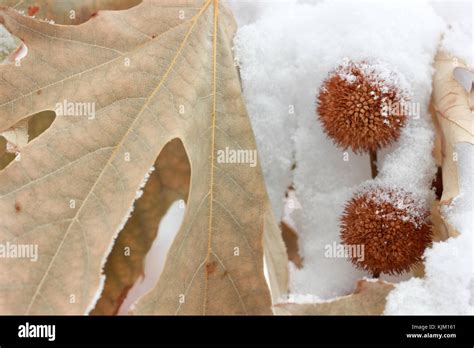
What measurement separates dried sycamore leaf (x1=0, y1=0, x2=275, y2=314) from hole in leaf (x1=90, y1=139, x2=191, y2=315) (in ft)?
0.46

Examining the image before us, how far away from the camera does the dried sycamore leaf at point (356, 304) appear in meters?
0.81

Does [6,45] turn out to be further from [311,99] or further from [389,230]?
[389,230]

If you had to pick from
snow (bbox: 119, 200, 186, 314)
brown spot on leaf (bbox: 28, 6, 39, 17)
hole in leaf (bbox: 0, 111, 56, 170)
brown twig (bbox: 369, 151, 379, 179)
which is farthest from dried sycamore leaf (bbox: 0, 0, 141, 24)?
brown twig (bbox: 369, 151, 379, 179)

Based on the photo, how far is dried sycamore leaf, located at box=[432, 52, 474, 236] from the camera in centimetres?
84

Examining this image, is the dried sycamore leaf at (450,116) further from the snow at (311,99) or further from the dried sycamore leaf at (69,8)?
the dried sycamore leaf at (69,8)

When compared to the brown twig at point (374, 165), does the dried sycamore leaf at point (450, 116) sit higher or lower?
higher

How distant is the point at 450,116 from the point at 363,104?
128 mm

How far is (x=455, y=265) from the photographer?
2.69 feet

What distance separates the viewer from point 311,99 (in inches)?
37.5

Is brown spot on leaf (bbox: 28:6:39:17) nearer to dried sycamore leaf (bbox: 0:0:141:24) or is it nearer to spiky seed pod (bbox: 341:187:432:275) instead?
dried sycamore leaf (bbox: 0:0:141:24)

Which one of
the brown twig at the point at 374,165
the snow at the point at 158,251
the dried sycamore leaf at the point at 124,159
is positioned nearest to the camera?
the dried sycamore leaf at the point at 124,159

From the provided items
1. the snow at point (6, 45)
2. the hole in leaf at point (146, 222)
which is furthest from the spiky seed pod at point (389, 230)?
the snow at point (6, 45)

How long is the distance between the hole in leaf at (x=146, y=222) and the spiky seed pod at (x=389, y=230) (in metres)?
0.30

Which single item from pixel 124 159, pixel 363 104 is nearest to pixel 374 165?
pixel 363 104
